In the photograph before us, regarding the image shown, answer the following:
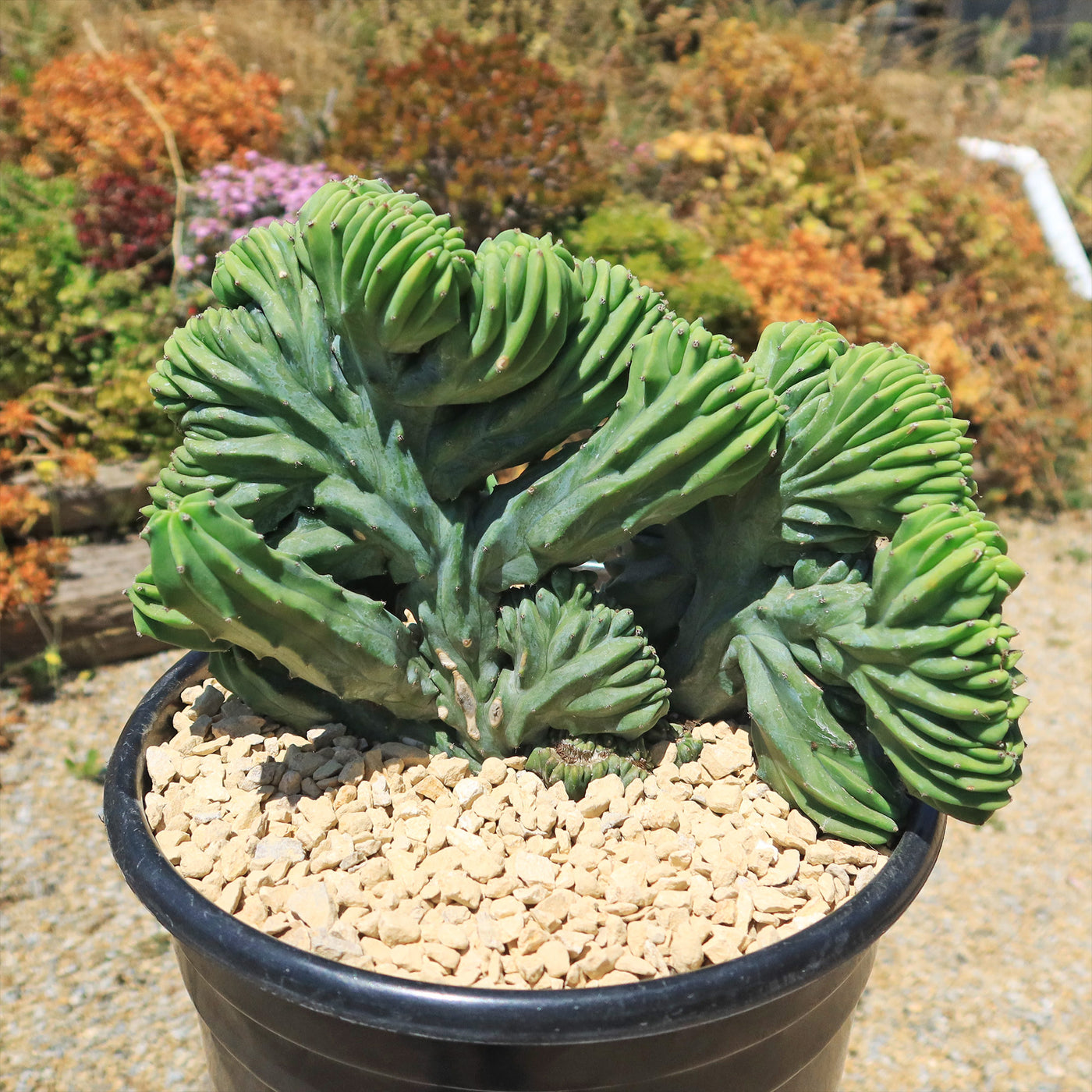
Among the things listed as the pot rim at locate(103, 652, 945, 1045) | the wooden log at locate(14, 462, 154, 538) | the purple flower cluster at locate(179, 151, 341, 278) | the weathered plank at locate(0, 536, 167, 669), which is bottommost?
the weathered plank at locate(0, 536, 167, 669)

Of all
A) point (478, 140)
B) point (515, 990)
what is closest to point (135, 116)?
point (478, 140)

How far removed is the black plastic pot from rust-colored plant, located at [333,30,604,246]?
3824mm

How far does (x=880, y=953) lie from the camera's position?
3258 mm

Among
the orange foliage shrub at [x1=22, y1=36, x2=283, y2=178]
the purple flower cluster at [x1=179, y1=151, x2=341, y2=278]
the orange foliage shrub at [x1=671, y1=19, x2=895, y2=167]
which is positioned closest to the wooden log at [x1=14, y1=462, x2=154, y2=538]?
the purple flower cluster at [x1=179, y1=151, x2=341, y2=278]

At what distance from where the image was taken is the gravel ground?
279cm

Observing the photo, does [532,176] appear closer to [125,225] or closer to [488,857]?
[125,225]

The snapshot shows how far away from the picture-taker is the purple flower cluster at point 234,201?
460 centimetres

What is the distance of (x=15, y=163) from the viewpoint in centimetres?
543

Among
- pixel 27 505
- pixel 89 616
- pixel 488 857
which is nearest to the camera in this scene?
pixel 488 857

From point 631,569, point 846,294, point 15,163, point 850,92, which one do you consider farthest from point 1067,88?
point 631,569

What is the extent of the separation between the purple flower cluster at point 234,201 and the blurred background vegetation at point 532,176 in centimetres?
2

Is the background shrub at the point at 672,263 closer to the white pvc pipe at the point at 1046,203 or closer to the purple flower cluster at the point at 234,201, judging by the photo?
the purple flower cluster at the point at 234,201

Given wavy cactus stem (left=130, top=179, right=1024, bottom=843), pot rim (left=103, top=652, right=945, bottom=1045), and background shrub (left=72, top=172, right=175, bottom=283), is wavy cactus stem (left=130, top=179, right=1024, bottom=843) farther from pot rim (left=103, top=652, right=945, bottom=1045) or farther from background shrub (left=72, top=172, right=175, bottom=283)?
background shrub (left=72, top=172, right=175, bottom=283)

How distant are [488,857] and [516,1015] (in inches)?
14.1
